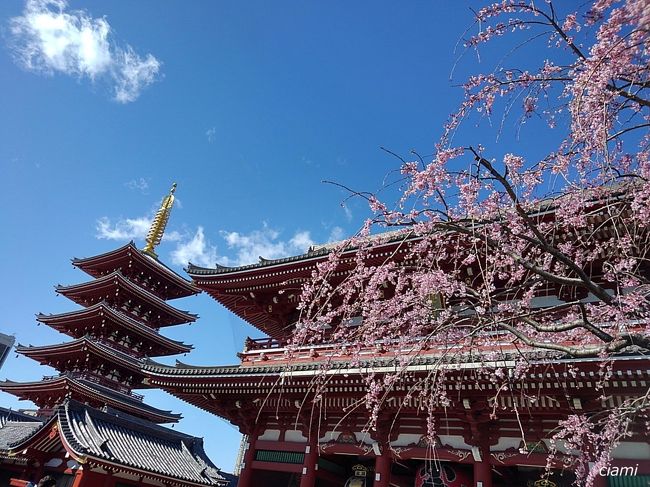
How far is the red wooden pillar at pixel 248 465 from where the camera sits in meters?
10.2

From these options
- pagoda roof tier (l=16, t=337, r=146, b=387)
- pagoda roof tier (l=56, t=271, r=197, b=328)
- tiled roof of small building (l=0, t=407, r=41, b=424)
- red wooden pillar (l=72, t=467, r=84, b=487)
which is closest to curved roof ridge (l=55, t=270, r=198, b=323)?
pagoda roof tier (l=56, t=271, r=197, b=328)

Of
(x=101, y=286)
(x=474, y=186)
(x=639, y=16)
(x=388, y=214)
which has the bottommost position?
(x=388, y=214)

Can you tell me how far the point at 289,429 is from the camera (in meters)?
10.2

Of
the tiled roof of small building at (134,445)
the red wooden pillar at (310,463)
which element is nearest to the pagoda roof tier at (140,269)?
the tiled roof of small building at (134,445)

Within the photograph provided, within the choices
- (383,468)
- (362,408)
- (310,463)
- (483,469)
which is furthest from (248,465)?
(483,469)

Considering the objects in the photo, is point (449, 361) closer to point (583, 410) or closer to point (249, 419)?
point (583, 410)

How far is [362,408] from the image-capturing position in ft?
29.8

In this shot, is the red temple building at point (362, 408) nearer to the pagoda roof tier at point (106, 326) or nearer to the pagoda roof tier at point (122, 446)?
the pagoda roof tier at point (122, 446)

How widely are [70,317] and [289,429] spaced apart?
18.1 meters

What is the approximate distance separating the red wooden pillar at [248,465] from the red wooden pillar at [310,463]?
148 cm

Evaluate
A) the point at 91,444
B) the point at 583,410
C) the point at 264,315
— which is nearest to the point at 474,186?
the point at 583,410

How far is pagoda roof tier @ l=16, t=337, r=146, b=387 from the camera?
21422 millimetres

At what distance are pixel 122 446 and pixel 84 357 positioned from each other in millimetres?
8644

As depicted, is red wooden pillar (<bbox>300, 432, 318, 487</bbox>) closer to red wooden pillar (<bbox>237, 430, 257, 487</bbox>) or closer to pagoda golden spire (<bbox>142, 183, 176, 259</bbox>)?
red wooden pillar (<bbox>237, 430, 257, 487</bbox>)
